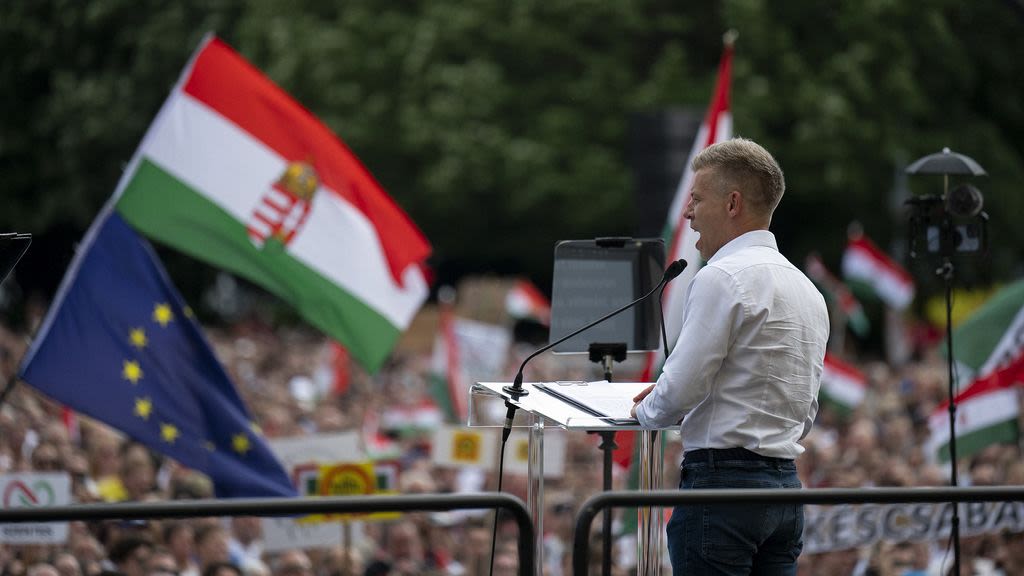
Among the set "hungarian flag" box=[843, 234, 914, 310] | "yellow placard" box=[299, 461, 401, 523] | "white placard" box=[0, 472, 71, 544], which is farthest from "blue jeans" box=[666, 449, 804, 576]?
"hungarian flag" box=[843, 234, 914, 310]

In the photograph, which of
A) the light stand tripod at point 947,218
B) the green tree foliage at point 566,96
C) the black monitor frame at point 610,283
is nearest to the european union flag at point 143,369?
the light stand tripod at point 947,218

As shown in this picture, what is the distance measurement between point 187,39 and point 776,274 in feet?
109

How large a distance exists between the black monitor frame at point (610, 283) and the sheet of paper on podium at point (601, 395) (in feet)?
0.83

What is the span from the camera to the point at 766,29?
29.7 m

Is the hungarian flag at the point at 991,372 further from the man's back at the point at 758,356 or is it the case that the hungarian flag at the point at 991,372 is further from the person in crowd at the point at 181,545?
the man's back at the point at 758,356

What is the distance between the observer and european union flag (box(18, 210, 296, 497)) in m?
8.59

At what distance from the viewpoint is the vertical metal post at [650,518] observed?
15.6 ft

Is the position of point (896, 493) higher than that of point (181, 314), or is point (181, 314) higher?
point (181, 314)

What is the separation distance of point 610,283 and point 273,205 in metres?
4.82

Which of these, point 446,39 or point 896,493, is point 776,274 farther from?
point 446,39

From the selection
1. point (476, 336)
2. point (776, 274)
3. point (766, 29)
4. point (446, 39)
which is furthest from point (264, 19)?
point (776, 274)

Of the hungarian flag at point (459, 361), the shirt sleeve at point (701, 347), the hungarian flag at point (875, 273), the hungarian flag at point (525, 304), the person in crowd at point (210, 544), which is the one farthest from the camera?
the hungarian flag at point (525, 304)

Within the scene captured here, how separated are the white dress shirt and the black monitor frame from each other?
2.83 ft

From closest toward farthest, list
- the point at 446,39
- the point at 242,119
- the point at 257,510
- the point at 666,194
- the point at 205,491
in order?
the point at 257,510 < the point at 242,119 < the point at 205,491 < the point at 666,194 < the point at 446,39
